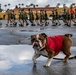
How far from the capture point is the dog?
8203 millimetres

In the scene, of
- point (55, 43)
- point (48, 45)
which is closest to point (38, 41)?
point (48, 45)

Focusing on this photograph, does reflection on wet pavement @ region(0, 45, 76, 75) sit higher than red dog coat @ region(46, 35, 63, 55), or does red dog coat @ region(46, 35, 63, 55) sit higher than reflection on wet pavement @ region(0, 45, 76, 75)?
red dog coat @ region(46, 35, 63, 55)

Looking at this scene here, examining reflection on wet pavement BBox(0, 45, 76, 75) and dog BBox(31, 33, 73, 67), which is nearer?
reflection on wet pavement BBox(0, 45, 76, 75)

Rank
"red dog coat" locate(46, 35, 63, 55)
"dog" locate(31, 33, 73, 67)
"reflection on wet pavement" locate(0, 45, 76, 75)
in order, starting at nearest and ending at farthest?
1. "reflection on wet pavement" locate(0, 45, 76, 75)
2. "dog" locate(31, 33, 73, 67)
3. "red dog coat" locate(46, 35, 63, 55)

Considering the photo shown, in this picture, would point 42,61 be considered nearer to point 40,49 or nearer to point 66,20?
point 40,49

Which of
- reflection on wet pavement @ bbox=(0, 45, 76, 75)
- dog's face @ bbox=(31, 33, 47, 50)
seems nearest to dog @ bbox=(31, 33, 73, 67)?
dog's face @ bbox=(31, 33, 47, 50)

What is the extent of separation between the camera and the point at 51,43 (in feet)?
29.0

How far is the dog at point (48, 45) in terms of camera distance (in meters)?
8.20

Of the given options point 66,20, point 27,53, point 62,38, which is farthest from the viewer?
point 66,20

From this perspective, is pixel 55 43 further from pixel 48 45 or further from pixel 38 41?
pixel 38 41

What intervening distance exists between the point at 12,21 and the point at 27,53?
32420 millimetres

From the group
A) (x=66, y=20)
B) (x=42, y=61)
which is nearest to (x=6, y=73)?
(x=42, y=61)

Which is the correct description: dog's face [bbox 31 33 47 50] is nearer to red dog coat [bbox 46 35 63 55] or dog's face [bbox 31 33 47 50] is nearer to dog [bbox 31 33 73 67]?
dog [bbox 31 33 73 67]

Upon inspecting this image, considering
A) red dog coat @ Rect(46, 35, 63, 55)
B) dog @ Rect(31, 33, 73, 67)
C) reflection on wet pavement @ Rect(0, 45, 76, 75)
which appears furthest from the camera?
red dog coat @ Rect(46, 35, 63, 55)
